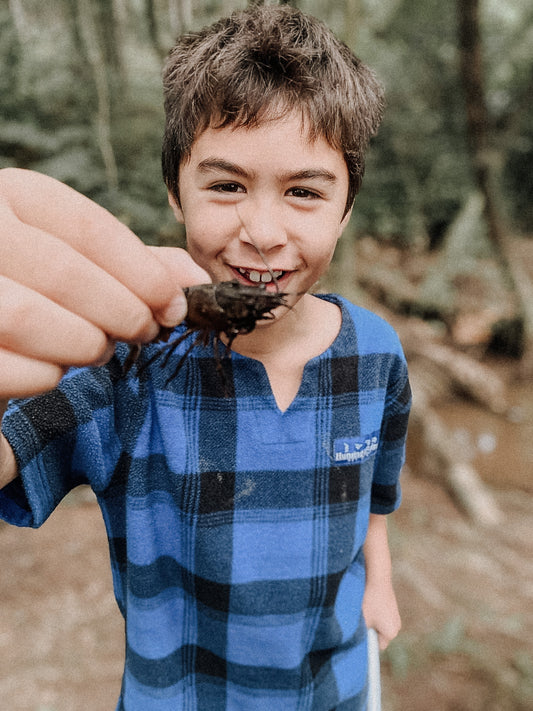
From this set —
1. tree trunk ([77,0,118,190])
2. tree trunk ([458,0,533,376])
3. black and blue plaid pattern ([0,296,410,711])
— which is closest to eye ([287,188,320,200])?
black and blue plaid pattern ([0,296,410,711])

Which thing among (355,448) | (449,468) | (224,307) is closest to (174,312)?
(224,307)

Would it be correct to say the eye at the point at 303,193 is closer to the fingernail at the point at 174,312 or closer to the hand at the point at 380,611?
the fingernail at the point at 174,312

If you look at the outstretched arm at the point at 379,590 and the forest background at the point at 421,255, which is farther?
the forest background at the point at 421,255

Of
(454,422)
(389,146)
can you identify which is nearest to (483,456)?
(454,422)

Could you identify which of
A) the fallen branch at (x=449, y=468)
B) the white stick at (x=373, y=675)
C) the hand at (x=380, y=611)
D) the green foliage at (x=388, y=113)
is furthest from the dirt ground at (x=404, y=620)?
the green foliage at (x=388, y=113)

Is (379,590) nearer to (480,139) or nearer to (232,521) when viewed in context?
(232,521)

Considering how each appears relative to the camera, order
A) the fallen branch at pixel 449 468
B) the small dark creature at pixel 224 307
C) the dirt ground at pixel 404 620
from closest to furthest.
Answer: the small dark creature at pixel 224 307
the dirt ground at pixel 404 620
the fallen branch at pixel 449 468

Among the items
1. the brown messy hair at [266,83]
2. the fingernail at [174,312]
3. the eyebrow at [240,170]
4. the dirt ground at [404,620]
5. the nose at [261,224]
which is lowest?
the dirt ground at [404,620]
